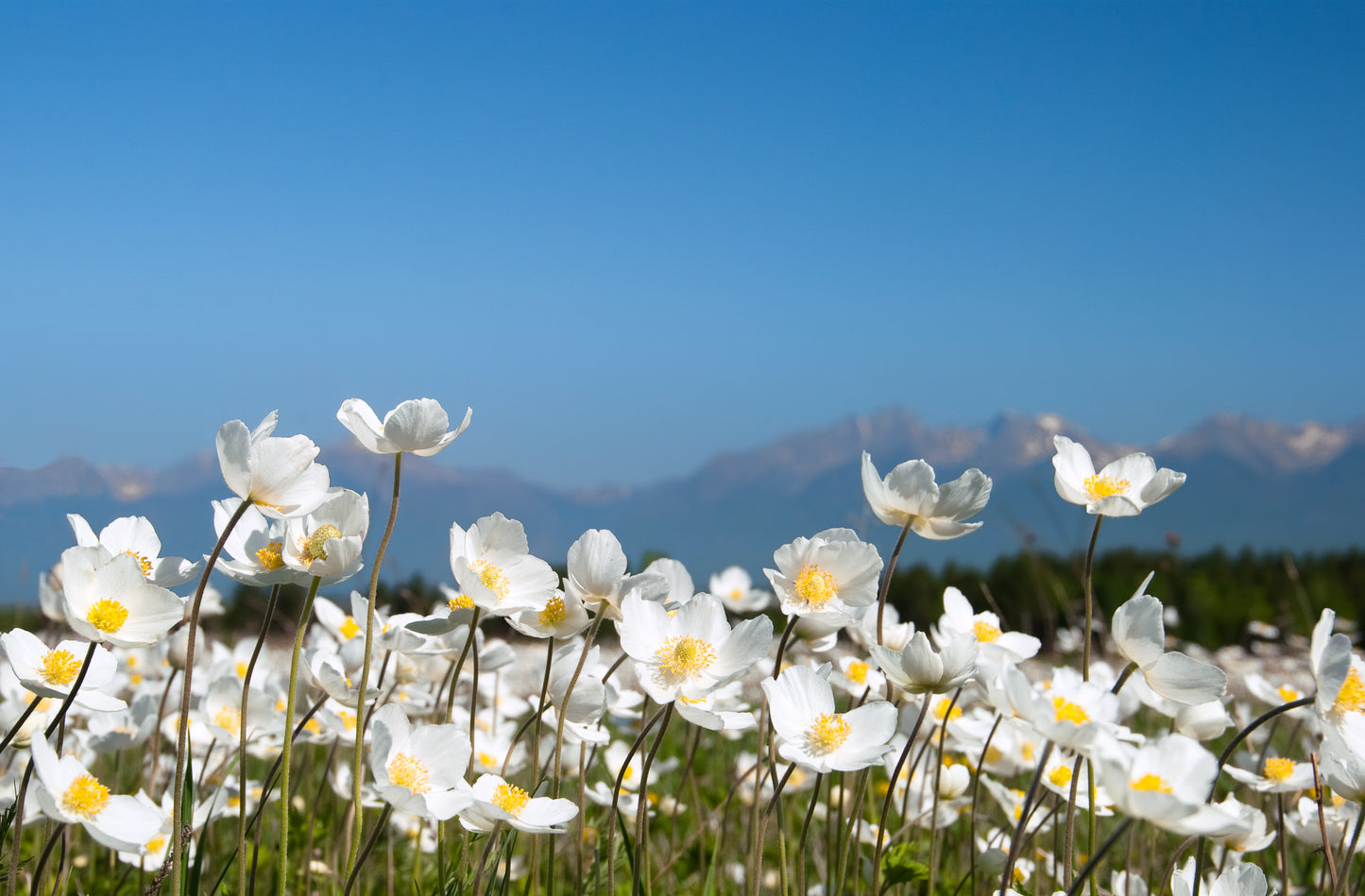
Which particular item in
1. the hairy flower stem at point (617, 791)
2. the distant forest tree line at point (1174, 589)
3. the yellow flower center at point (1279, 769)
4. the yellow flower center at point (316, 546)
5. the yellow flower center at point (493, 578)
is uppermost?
the yellow flower center at point (316, 546)

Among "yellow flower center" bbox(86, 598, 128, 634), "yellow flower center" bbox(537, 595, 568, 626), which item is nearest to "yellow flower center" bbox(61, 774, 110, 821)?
"yellow flower center" bbox(86, 598, 128, 634)

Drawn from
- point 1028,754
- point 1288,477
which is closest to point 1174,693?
point 1028,754

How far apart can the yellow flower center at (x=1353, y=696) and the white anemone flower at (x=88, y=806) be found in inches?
61.6

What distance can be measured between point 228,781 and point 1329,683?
7.98 feet

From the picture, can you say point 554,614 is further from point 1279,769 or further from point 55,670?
point 1279,769

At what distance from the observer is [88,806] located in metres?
1.30

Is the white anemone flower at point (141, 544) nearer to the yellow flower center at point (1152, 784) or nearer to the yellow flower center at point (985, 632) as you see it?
the yellow flower center at point (1152, 784)

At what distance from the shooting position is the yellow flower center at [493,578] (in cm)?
138

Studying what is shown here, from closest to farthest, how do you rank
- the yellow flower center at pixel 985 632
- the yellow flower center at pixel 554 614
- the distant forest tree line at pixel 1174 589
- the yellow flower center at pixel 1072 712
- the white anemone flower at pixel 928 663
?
the yellow flower center at pixel 1072 712
the white anemone flower at pixel 928 663
the yellow flower center at pixel 554 614
the yellow flower center at pixel 985 632
the distant forest tree line at pixel 1174 589

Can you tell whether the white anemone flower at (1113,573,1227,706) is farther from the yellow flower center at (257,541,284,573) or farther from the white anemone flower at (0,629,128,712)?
the white anemone flower at (0,629,128,712)

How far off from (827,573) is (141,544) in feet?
3.26

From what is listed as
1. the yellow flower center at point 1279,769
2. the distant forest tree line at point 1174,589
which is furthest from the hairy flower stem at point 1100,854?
the distant forest tree line at point 1174,589

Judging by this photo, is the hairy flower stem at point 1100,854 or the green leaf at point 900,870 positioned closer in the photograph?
the hairy flower stem at point 1100,854

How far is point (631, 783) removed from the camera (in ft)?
8.16
